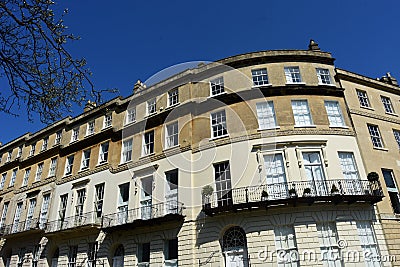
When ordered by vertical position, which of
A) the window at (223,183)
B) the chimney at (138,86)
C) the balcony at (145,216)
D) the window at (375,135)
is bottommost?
the balcony at (145,216)

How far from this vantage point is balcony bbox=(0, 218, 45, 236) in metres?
23.3

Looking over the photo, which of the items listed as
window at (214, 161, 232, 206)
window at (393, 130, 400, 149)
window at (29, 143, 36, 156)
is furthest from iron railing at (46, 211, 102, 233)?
window at (393, 130, 400, 149)

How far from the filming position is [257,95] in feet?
62.7

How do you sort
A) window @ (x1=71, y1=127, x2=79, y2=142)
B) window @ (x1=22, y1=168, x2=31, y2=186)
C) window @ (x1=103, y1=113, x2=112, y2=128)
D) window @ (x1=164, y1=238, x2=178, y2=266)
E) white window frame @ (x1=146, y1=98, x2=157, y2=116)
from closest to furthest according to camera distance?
window @ (x1=164, y1=238, x2=178, y2=266), white window frame @ (x1=146, y1=98, x2=157, y2=116), window @ (x1=103, y1=113, x2=112, y2=128), window @ (x1=71, y1=127, x2=79, y2=142), window @ (x1=22, y1=168, x2=31, y2=186)

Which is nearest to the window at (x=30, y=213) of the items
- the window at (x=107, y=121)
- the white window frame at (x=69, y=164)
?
the white window frame at (x=69, y=164)

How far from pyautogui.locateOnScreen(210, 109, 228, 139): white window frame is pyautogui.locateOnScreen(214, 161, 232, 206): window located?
81.0 inches

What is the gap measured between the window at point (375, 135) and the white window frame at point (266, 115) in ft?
21.3

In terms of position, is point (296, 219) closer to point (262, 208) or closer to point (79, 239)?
point (262, 208)

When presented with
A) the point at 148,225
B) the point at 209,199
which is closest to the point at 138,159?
the point at 148,225

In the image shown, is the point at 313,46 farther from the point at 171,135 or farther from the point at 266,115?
the point at 171,135

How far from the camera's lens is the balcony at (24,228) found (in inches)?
918

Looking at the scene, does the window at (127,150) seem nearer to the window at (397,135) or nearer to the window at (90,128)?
the window at (90,128)

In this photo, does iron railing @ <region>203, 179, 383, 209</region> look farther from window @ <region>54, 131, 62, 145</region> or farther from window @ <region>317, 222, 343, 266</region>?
window @ <region>54, 131, 62, 145</region>

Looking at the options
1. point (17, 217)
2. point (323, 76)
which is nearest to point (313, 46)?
point (323, 76)
